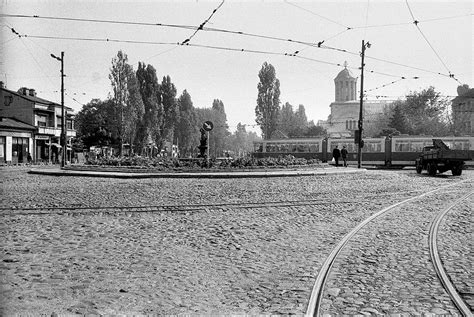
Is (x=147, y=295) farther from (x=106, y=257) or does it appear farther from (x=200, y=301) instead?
(x=106, y=257)

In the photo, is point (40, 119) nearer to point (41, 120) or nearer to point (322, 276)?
point (41, 120)

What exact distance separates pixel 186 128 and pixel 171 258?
6591cm

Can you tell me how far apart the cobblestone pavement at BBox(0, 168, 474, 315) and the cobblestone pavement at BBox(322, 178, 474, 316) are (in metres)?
0.09

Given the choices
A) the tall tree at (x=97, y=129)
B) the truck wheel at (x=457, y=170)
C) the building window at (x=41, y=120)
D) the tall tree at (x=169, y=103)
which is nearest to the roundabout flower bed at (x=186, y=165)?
the truck wheel at (x=457, y=170)

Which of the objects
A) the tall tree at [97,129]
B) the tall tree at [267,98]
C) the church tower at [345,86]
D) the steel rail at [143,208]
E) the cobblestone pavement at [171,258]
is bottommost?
the steel rail at [143,208]

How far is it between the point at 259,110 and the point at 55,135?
28793 mm

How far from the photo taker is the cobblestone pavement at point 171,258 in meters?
3.94

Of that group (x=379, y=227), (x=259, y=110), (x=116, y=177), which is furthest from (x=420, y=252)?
(x=259, y=110)

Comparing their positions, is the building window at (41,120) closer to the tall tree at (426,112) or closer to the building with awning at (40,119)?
the building with awning at (40,119)

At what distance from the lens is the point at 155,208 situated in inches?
418

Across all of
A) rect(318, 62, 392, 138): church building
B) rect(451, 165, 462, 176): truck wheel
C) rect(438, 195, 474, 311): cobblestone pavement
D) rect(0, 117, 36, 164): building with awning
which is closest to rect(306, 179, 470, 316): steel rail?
rect(438, 195, 474, 311): cobblestone pavement

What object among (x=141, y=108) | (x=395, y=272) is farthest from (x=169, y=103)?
(x=395, y=272)

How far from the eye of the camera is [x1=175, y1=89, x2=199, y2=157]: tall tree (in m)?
70.6

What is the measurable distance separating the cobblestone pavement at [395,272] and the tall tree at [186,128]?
6108cm
